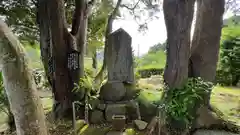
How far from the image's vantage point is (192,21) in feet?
12.2

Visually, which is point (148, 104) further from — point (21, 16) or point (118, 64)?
point (21, 16)

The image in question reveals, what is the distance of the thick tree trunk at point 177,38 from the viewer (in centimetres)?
361

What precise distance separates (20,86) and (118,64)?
2.79 metres

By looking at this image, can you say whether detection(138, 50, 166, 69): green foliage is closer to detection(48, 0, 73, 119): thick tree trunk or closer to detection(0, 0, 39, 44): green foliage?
detection(0, 0, 39, 44): green foliage

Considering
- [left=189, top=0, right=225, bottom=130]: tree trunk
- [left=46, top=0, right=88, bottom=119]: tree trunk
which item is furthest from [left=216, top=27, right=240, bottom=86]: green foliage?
[left=46, top=0, right=88, bottom=119]: tree trunk

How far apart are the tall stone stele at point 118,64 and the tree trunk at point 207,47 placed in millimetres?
1408

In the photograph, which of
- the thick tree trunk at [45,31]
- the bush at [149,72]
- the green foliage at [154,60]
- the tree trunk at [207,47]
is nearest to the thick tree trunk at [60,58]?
the thick tree trunk at [45,31]

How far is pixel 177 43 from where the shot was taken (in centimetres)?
374

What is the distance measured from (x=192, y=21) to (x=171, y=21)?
1.22 ft

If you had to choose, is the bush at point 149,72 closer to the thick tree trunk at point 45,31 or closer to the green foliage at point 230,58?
the green foliage at point 230,58

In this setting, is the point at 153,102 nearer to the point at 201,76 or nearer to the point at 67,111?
the point at 201,76

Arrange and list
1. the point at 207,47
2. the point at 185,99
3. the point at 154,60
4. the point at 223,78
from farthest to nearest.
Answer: the point at 154,60, the point at 223,78, the point at 207,47, the point at 185,99

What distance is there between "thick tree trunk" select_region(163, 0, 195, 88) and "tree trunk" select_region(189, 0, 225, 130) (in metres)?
0.38

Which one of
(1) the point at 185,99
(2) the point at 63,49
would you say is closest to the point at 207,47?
(1) the point at 185,99
